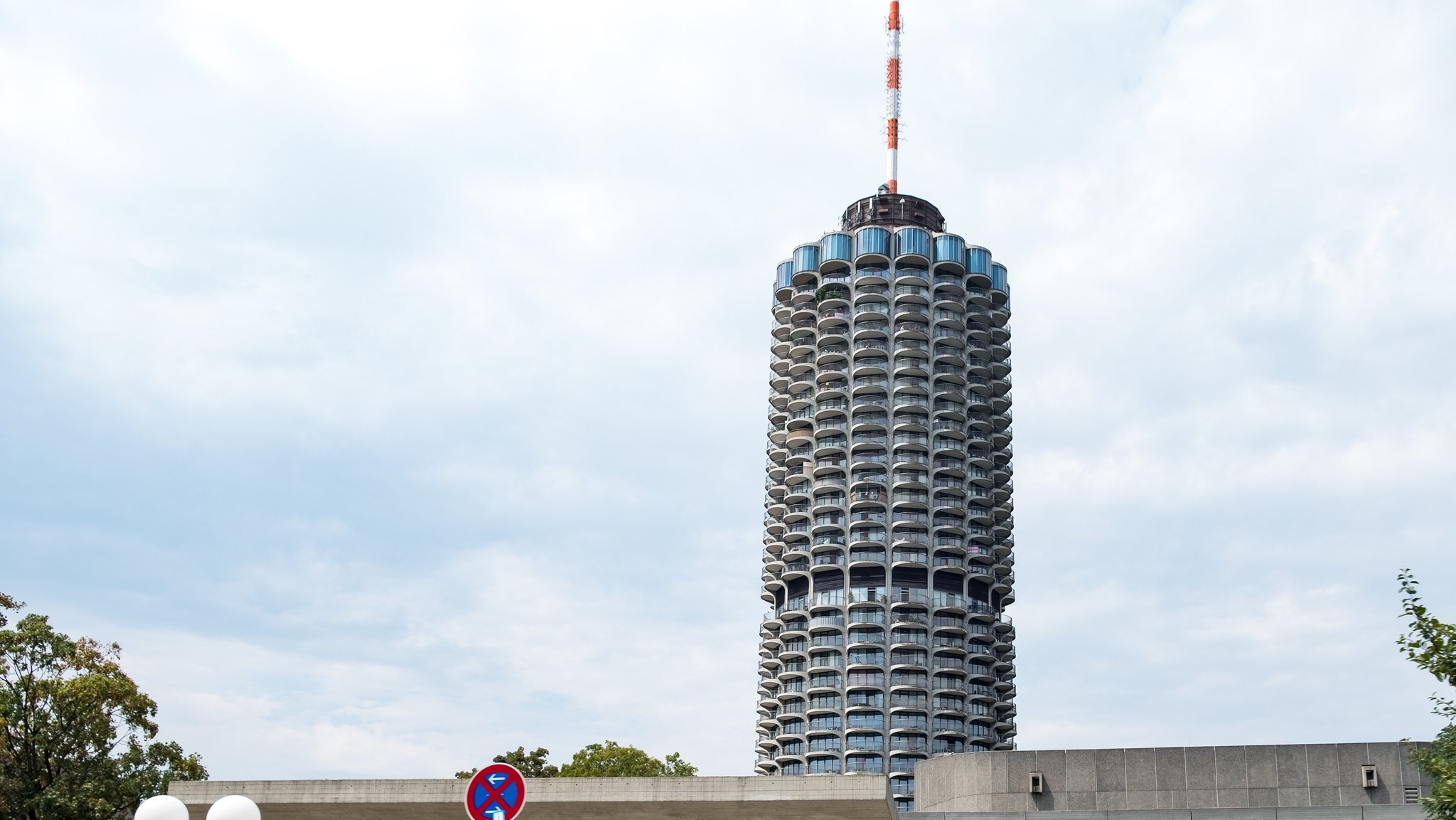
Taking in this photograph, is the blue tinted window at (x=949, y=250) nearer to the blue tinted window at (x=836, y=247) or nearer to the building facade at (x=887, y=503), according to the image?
the building facade at (x=887, y=503)

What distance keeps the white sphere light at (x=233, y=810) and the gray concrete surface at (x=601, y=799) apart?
61.3 ft

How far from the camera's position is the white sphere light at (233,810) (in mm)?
18844

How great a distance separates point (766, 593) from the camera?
6604 inches

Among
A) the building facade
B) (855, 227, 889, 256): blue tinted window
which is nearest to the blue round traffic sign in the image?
the building facade

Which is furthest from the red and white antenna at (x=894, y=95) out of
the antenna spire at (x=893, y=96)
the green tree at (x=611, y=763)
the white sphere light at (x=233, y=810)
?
the white sphere light at (x=233, y=810)

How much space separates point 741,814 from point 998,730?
404 ft

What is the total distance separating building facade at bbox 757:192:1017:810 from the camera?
15050 cm

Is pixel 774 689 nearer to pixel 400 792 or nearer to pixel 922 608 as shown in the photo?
pixel 922 608

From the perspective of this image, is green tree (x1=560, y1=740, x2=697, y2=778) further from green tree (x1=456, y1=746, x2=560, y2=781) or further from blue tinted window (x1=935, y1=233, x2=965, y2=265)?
blue tinted window (x1=935, y1=233, x2=965, y2=265)

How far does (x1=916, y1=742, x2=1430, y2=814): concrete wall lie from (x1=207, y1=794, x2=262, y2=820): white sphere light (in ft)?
87.8

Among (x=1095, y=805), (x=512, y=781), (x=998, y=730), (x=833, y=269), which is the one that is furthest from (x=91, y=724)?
(x=833, y=269)

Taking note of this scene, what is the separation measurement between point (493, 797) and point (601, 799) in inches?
918

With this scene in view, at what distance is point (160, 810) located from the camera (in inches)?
744

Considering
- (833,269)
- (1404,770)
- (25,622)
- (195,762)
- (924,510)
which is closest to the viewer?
(1404,770)
